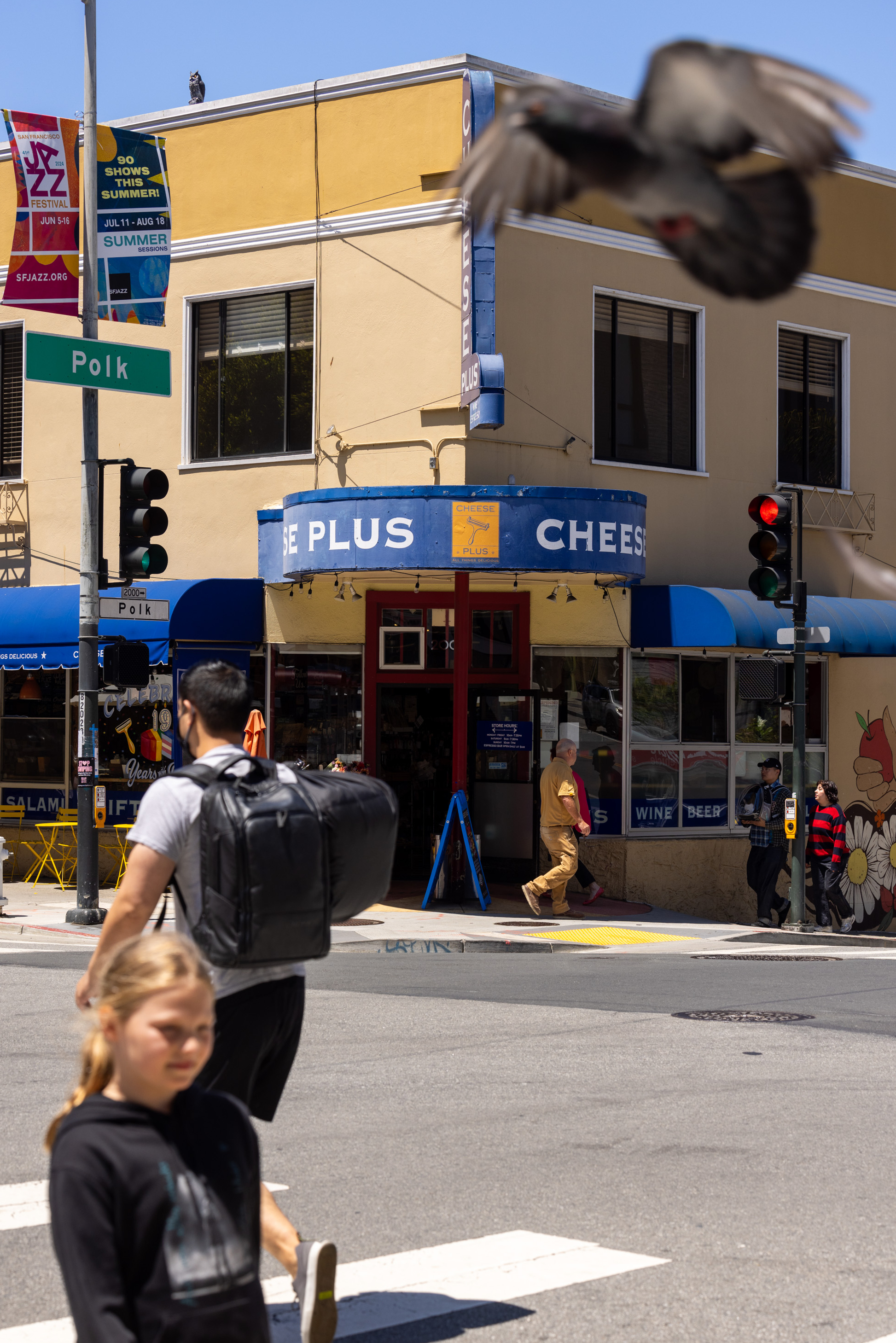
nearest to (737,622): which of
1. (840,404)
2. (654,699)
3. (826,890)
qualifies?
(654,699)

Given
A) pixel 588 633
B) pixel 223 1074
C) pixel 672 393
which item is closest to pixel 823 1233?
pixel 223 1074

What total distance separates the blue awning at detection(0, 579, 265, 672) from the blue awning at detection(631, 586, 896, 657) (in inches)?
191

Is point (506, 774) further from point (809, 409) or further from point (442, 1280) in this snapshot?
point (442, 1280)

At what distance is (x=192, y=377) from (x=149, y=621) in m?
4.09

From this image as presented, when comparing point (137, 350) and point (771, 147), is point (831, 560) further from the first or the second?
point (771, 147)

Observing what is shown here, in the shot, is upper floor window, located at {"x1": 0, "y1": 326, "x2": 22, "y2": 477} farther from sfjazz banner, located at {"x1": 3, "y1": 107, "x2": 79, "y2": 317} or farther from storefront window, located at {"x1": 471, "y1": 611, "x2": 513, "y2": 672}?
storefront window, located at {"x1": 471, "y1": 611, "x2": 513, "y2": 672}

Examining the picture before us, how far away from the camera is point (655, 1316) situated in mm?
5191

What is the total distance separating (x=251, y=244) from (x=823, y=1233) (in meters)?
16.9

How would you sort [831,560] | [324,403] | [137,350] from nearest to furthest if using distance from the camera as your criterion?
[137,350] < [324,403] < [831,560]

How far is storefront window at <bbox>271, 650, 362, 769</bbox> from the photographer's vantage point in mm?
20703

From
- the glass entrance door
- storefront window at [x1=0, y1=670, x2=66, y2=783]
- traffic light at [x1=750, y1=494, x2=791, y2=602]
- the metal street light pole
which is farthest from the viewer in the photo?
storefront window at [x1=0, y1=670, x2=66, y2=783]

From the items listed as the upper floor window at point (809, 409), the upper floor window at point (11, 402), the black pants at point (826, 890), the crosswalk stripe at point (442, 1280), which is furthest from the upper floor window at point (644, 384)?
the crosswalk stripe at point (442, 1280)

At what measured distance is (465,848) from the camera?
62.1 ft

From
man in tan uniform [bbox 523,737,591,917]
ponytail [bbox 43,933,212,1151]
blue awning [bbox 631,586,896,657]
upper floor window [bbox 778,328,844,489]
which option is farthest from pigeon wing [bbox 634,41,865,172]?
upper floor window [bbox 778,328,844,489]
